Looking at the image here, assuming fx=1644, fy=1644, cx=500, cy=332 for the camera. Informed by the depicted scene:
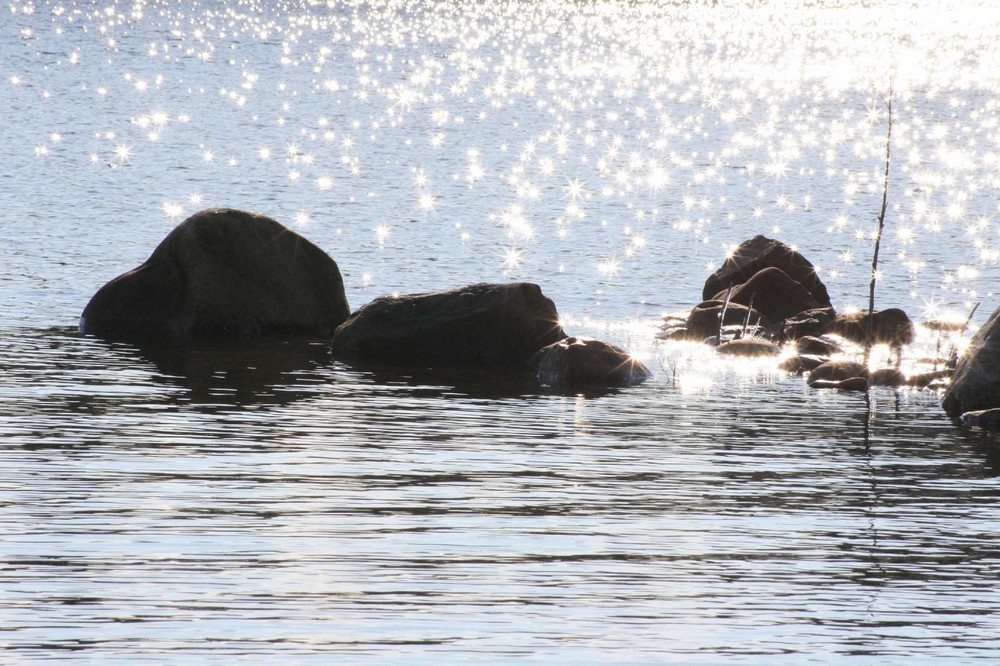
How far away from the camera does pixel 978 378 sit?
16.3 m

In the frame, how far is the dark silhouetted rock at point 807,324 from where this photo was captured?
22.0 m

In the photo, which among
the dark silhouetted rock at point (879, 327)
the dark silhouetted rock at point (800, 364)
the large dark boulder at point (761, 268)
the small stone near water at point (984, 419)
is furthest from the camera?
the large dark boulder at point (761, 268)

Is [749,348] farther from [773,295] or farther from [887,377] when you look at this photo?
[773,295]

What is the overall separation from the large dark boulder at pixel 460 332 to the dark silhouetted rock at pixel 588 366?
790 mm

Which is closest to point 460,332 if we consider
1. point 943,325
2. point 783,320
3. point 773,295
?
point 783,320

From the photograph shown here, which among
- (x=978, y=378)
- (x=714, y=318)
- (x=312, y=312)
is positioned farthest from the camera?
(x=714, y=318)

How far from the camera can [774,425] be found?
15.6 m

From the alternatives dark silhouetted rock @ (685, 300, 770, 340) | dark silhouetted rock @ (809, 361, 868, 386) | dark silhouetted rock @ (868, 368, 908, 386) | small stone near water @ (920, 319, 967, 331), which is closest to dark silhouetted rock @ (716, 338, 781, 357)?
dark silhouetted rock @ (685, 300, 770, 340)

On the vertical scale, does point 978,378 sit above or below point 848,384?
above

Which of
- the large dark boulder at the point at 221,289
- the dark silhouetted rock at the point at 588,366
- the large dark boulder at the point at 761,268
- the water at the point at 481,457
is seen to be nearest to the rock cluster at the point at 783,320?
the large dark boulder at the point at 761,268

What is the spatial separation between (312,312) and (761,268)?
7.48 m

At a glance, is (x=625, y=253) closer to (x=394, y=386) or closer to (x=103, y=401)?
(x=394, y=386)

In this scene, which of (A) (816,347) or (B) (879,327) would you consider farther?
(B) (879,327)

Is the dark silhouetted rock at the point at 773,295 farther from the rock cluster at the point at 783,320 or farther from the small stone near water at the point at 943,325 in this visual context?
the small stone near water at the point at 943,325
